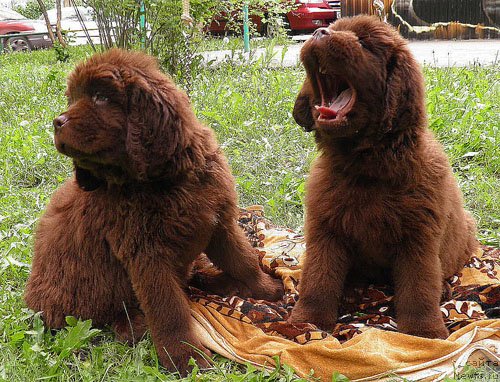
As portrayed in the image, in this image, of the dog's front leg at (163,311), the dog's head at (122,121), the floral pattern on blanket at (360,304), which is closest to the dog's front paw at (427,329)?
the floral pattern on blanket at (360,304)

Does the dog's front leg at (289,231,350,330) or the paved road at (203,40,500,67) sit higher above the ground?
the paved road at (203,40,500,67)

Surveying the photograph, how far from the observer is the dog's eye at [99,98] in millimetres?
2602

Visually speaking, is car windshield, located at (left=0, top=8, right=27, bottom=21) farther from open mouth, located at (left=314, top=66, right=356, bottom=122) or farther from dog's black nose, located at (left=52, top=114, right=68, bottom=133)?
open mouth, located at (left=314, top=66, right=356, bottom=122)

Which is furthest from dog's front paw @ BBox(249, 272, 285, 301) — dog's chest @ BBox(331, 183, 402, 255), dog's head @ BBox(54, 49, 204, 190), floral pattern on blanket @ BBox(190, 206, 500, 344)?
dog's head @ BBox(54, 49, 204, 190)

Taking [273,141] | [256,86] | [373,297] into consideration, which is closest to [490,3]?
[256,86]

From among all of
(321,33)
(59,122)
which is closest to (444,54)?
(321,33)

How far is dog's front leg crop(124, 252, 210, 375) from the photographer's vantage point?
273 centimetres

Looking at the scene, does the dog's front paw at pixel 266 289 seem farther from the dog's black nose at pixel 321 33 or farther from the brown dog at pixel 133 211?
the dog's black nose at pixel 321 33

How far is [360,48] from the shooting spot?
2498 millimetres

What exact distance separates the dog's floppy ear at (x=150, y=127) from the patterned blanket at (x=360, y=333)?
0.89m

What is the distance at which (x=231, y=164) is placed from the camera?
5094mm

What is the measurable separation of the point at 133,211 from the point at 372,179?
110 cm

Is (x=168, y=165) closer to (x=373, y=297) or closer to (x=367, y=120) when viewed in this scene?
(x=367, y=120)

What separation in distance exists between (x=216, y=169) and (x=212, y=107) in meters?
3.32
